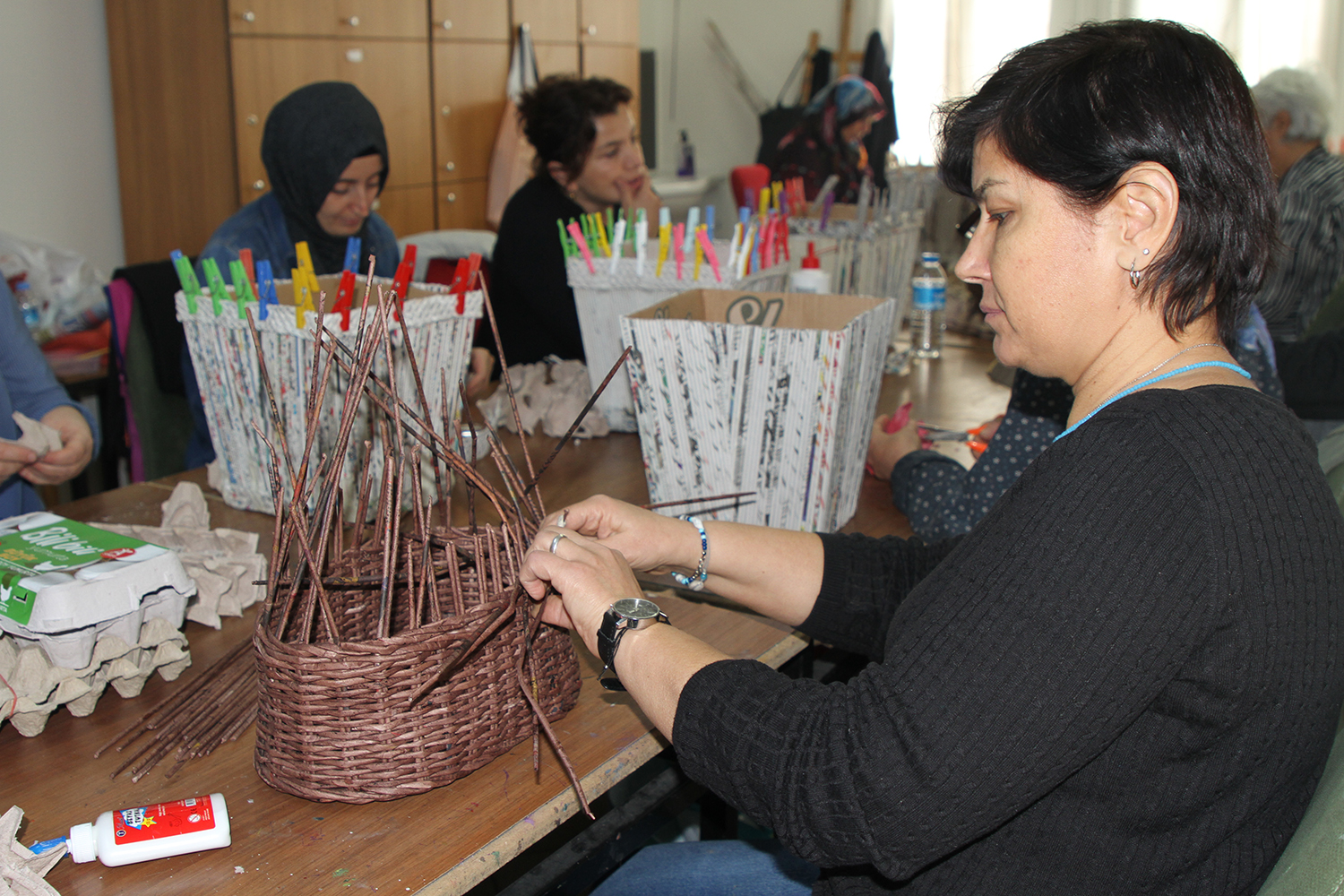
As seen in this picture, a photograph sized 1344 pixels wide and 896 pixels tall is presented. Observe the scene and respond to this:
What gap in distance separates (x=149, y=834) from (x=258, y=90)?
334 centimetres

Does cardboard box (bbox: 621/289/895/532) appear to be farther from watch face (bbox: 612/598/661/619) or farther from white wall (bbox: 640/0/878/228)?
white wall (bbox: 640/0/878/228)

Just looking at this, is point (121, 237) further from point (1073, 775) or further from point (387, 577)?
point (1073, 775)

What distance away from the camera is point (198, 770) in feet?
2.79

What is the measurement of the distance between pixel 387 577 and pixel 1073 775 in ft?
1.81

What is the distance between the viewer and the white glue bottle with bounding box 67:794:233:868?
74cm

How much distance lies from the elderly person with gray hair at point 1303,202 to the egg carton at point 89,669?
2999mm

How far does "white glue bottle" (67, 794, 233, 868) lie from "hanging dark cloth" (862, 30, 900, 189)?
4.72m

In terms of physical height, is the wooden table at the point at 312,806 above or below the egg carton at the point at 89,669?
below

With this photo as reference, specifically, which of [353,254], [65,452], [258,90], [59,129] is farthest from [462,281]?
[59,129]

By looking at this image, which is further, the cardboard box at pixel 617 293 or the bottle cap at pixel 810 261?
the bottle cap at pixel 810 261

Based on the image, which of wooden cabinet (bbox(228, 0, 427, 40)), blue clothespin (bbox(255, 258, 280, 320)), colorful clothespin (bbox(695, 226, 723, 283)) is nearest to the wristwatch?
blue clothespin (bbox(255, 258, 280, 320))

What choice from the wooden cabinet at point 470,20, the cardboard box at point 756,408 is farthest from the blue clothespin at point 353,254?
the wooden cabinet at point 470,20

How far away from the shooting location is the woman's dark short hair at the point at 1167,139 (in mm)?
749

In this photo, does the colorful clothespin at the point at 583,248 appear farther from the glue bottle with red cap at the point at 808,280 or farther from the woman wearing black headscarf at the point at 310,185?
the woman wearing black headscarf at the point at 310,185
